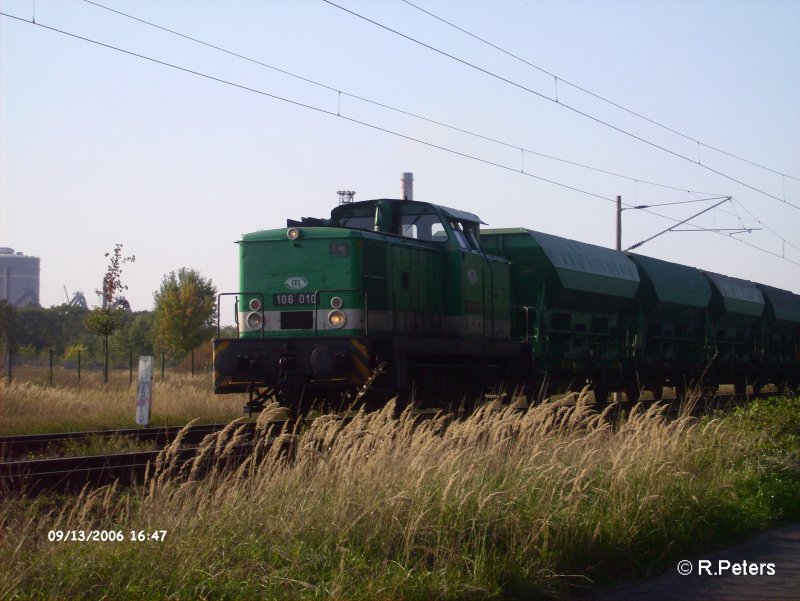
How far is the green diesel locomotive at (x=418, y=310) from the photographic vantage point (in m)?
13.8

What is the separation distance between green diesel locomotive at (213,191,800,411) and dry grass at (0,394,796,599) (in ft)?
17.4

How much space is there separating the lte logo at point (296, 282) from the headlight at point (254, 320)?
0.70 metres

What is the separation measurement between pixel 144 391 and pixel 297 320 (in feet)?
12.3

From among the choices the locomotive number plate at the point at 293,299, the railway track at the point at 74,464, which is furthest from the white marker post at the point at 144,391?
the locomotive number plate at the point at 293,299

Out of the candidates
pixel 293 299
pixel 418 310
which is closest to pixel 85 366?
pixel 418 310

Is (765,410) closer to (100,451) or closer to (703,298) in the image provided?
(100,451)

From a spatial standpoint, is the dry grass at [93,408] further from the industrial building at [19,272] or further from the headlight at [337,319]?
the industrial building at [19,272]

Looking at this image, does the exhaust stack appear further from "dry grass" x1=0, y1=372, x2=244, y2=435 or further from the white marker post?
the white marker post

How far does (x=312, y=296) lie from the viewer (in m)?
14.3

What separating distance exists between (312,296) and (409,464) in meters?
7.20

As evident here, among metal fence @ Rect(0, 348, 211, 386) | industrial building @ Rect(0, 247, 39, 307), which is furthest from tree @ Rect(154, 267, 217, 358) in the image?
industrial building @ Rect(0, 247, 39, 307)

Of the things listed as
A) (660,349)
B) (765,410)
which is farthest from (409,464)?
(660,349)

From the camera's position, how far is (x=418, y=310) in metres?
15.6

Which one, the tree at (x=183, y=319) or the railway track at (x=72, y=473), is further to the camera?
the tree at (x=183, y=319)
